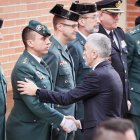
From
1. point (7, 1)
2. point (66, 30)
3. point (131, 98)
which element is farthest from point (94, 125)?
point (7, 1)

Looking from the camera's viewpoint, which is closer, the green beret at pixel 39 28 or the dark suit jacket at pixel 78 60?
the green beret at pixel 39 28

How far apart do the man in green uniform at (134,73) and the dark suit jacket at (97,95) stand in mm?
1514

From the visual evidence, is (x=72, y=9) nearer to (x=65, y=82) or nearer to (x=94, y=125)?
(x=65, y=82)

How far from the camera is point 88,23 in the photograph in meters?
6.64

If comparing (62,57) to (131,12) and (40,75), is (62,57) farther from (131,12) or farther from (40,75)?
(131,12)

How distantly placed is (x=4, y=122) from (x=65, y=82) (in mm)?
773

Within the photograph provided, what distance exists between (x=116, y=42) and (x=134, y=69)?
15.7 inches

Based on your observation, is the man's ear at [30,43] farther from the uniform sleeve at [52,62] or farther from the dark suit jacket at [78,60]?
the dark suit jacket at [78,60]

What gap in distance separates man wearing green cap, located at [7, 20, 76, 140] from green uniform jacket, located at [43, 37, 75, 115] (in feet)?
0.55

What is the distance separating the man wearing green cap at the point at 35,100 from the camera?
18.4 feet

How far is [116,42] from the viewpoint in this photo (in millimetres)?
6820

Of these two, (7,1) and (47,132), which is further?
(7,1)

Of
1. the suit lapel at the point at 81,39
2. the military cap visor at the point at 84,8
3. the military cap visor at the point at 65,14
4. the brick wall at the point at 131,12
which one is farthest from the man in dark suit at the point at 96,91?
the brick wall at the point at 131,12

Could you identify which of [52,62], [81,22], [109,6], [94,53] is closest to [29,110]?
[52,62]
